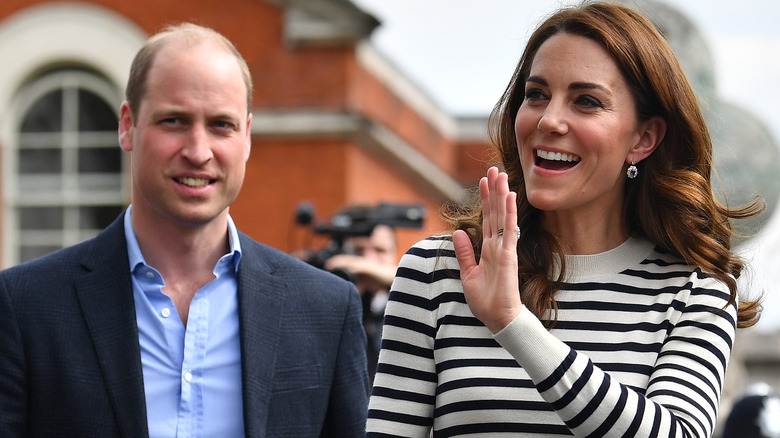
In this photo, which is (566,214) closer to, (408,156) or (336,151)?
(336,151)

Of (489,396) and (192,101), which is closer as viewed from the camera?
(489,396)

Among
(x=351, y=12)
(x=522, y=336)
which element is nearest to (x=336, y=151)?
(x=351, y=12)

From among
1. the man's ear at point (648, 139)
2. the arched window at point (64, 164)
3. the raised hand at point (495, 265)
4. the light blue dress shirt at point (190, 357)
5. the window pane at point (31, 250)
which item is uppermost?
the arched window at point (64, 164)

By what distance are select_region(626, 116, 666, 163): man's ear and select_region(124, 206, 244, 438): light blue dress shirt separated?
3.76 feet

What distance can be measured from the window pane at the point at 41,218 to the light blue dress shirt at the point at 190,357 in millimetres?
12507

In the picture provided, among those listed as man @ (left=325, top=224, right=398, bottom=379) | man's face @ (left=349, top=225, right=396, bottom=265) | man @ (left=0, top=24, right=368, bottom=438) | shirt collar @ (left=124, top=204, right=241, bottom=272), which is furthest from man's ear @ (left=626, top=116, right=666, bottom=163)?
man's face @ (left=349, top=225, right=396, bottom=265)

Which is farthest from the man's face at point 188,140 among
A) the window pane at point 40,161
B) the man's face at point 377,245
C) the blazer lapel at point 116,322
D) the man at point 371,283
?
the window pane at point 40,161

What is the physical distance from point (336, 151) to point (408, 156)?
223 cm

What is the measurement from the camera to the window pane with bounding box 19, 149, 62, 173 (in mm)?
15609

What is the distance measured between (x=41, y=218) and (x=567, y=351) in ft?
45.5

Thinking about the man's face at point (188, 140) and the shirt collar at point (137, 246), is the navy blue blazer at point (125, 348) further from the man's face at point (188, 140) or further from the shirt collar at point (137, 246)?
the man's face at point (188, 140)

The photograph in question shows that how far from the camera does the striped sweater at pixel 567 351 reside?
2.46 metres

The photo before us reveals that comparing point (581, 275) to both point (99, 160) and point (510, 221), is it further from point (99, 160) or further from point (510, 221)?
point (99, 160)

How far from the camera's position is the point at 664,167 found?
294cm
